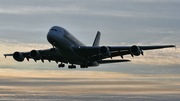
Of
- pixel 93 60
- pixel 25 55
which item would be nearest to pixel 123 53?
pixel 93 60

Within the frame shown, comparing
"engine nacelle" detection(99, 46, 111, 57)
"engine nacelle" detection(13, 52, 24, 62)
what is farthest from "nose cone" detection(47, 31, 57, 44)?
"engine nacelle" detection(13, 52, 24, 62)

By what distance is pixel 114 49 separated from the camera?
140 ft

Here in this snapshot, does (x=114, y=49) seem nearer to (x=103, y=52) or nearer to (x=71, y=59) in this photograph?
(x=103, y=52)

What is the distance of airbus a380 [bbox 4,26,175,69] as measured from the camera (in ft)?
133

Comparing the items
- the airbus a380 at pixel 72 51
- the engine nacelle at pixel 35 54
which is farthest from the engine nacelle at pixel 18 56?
the engine nacelle at pixel 35 54

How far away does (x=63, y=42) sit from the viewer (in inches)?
1631

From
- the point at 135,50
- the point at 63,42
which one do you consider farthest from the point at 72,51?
the point at 135,50

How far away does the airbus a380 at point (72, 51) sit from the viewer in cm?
4046

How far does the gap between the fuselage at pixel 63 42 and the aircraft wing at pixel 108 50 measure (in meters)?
A: 1.27

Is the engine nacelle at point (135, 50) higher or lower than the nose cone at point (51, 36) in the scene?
lower

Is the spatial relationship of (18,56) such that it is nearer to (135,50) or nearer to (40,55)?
(40,55)

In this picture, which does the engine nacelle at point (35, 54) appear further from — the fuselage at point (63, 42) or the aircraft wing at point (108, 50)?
the aircraft wing at point (108, 50)

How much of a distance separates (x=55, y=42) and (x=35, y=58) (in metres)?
9.19

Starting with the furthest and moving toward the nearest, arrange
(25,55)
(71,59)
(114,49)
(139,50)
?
(25,55) < (71,59) < (114,49) < (139,50)
